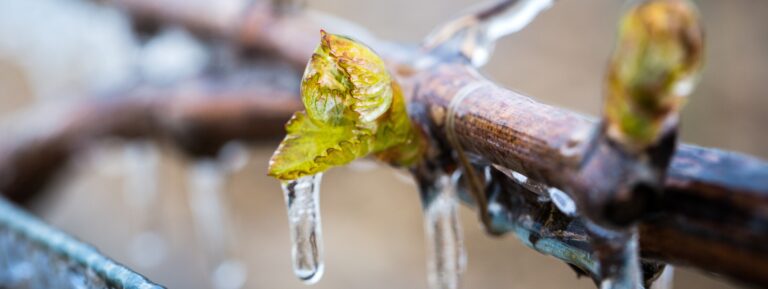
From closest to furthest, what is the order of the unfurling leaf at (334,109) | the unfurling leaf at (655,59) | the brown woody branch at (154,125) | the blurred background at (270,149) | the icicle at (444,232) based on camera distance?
the unfurling leaf at (655,59), the unfurling leaf at (334,109), the icicle at (444,232), the brown woody branch at (154,125), the blurred background at (270,149)

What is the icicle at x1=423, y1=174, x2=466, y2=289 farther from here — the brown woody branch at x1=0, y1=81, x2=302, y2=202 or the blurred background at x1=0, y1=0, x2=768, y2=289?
the blurred background at x1=0, y1=0, x2=768, y2=289

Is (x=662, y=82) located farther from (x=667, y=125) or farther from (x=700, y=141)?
(x=700, y=141)

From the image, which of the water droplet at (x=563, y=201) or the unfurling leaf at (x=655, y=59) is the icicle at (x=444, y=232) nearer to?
the water droplet at (x=563, y=201)

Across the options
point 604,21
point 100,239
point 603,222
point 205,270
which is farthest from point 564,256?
point 100,239

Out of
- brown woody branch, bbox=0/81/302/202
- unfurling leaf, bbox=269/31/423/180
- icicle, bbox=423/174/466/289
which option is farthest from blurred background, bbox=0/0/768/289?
unfurling leaf, bbox=269/31/423/180

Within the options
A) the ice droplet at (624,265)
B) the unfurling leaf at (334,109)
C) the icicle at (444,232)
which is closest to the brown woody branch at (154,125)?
the icicle at (444,232)

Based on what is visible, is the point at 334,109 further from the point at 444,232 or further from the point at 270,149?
the point at 270,149

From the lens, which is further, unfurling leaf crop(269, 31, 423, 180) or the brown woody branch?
the brown woody branch

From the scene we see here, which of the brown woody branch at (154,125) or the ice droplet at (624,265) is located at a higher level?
the ice droplet at (624,265)
